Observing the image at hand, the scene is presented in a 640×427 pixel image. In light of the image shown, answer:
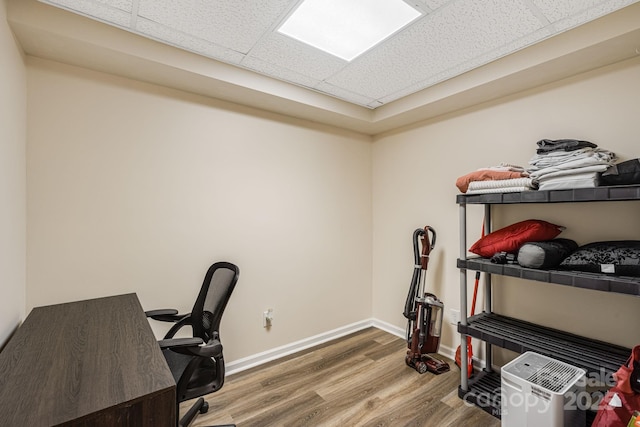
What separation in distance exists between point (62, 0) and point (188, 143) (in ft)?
3.26

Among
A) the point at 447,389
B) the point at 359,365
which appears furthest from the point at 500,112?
the point at 359,365

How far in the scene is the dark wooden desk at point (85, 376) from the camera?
835 millimetres

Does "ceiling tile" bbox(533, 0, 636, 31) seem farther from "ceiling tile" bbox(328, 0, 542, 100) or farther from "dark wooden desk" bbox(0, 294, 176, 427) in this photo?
"dark wooden desk" bbox(0, 294, 176, 427)

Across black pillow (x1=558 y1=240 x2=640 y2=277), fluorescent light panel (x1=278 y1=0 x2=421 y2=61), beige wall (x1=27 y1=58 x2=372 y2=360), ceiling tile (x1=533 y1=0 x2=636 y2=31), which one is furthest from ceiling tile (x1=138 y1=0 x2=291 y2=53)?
black pillow (x1=558 y1=240 x2=640 y2=277)

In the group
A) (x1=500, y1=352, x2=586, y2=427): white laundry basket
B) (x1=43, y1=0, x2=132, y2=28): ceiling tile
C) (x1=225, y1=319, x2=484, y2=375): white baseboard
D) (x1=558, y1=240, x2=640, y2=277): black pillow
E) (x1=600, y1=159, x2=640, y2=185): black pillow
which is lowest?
(x1=225, y1=319, x2=484, y2=375): white baseboard

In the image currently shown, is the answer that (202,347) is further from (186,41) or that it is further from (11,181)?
(186,41)

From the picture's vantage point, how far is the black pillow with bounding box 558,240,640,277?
4.89ft

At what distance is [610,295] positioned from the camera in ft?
6.08

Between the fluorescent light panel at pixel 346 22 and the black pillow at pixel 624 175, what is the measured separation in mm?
1303

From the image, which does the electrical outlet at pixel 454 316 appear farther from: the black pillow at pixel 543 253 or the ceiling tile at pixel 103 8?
the ceiling tile at pixel 103 8

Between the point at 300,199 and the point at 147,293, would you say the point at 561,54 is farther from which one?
the point at 147,293


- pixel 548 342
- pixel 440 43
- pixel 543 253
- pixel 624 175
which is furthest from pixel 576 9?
pixel 548 342

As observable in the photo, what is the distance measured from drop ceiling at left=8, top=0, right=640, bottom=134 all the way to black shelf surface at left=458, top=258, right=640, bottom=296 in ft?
4.16

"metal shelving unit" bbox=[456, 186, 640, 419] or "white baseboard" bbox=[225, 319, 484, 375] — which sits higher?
"metal shelving unit" bbox=[456, 186, 640, 419]
